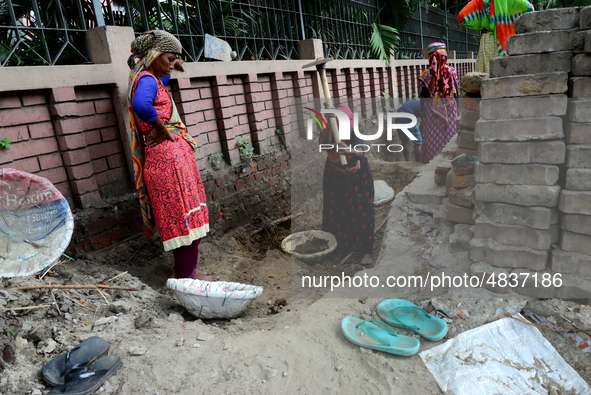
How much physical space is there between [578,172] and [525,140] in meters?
0.29

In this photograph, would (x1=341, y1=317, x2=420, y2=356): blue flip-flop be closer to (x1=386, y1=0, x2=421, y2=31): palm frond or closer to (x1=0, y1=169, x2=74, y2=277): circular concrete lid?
(x1=0, y1=169, x2=74, y2=277): circular concrete lid

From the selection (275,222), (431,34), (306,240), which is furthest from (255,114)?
(431,34)

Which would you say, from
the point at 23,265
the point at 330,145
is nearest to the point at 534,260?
the point at 330,145

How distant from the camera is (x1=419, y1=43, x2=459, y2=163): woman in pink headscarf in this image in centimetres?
514

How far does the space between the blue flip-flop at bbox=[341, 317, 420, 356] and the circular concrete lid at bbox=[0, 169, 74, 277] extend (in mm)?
1813

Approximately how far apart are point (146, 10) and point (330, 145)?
83.5 inches

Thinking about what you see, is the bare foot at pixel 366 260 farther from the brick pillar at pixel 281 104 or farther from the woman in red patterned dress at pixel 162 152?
the brick pillar at pixel 281 104

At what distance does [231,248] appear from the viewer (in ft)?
12.8

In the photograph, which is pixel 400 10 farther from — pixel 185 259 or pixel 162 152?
pixel 185 259

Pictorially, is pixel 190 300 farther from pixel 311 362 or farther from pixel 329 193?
pixel 329 193

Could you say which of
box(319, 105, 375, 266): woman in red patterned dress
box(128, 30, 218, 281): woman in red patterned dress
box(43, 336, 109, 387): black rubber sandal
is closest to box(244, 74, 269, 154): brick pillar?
box(319, 105, 375, 266): woman in red patterned dress

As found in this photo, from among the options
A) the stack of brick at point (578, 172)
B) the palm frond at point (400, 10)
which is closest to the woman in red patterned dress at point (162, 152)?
the stack of brick at point (578, 172)

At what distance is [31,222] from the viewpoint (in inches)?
97.3

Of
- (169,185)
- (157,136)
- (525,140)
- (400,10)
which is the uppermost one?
(400,10)
